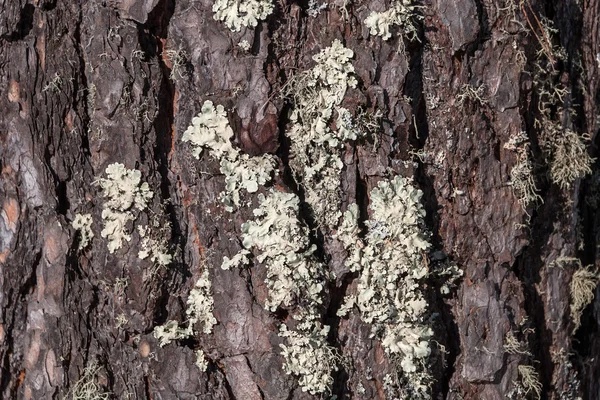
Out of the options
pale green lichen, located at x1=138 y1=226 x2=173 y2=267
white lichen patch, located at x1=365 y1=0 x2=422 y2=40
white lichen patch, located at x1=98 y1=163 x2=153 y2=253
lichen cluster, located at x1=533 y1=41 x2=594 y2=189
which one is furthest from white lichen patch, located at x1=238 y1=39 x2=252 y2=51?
lichen cluster, located at x1=533 y1=41 x2=594 y2=189

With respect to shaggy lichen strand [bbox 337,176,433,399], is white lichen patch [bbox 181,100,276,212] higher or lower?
higher

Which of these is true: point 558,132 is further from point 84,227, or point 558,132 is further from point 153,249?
point 84,227

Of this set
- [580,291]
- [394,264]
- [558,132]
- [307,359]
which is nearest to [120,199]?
[307,359]

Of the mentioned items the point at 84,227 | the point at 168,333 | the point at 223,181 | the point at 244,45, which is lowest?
the point at 168,333

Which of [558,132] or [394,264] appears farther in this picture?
[558,132]

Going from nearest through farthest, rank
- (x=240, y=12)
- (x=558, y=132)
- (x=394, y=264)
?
(x=240, y=12)
(x=394, y=264)
(x=558, y=132)

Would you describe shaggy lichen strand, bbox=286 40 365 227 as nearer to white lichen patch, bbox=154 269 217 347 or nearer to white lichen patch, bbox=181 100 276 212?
white lichen patch, bbox=181 100 276 212
